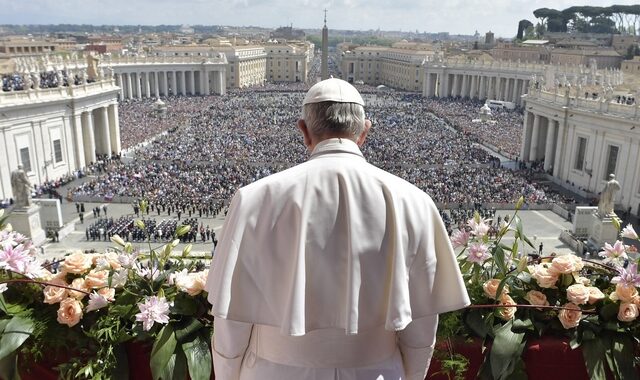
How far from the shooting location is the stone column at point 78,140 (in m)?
38.8

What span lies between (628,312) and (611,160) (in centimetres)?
3384

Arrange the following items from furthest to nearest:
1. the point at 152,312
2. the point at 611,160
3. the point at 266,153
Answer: the point at 266,153
the point at 611,160
the point at 152,312

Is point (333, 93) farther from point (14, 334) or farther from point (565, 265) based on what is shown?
point (14, 334)

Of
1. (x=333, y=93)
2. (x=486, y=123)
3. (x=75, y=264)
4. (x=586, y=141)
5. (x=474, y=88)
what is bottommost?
(x=486, y=123)

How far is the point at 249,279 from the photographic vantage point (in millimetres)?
2582

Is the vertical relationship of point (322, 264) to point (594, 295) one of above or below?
above

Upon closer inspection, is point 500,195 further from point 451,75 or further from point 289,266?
point 451,75

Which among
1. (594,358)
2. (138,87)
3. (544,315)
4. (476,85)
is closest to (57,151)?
(544,315)

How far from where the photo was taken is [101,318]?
4094mm

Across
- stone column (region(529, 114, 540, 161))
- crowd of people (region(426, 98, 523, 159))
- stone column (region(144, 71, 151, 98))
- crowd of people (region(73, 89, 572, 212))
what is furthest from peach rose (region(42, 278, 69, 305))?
stone column (region(144, 71, 151, 98))

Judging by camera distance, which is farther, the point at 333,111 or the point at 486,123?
the point at 486,123

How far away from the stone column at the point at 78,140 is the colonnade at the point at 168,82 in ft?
147

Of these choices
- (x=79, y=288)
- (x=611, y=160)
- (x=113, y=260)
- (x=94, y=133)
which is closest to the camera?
(x=79, y=288)

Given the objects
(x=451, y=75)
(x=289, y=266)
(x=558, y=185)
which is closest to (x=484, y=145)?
(x=558, y=185)
